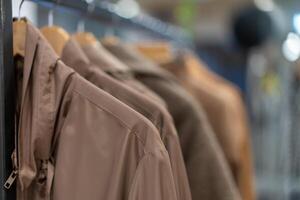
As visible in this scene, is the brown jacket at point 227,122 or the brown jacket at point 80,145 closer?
the brown jacket at point 80,145

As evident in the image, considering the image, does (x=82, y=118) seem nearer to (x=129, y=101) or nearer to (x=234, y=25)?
(x=129, y=101)

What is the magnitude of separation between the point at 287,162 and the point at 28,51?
1.91m

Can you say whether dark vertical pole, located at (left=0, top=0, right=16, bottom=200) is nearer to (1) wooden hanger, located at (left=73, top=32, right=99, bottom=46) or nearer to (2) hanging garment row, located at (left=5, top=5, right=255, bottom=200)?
(2) hanging garment row, located at (left=5, top=5, right=255, bottom=200)

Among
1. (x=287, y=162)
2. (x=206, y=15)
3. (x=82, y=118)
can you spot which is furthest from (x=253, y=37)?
(x=82, y=118)

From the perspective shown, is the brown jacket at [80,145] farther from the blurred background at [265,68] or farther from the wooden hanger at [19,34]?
the blurred background at [265,68]

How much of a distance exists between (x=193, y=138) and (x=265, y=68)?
82.0 inches

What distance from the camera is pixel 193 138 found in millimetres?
1166

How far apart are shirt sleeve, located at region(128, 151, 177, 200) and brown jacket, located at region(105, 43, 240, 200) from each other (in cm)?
28

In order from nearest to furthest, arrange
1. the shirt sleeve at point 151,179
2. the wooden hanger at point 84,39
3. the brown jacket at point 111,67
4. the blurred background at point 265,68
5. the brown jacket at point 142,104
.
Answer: the shirt sleeve at point 151,179 < the brown jacket at point 142,104 < the brown jacket at point 111,67 < the wooden hanger at point 84,39 < the blurred background at point 265,68

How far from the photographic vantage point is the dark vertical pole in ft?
2.85

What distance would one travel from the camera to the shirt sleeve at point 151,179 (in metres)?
0.85

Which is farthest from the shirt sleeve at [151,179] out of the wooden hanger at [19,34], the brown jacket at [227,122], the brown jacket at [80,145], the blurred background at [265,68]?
the blurred background at [265,68]

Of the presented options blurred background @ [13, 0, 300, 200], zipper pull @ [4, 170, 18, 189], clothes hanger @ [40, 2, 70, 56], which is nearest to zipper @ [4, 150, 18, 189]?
zipper pull @ [4, 170, 18, 189]

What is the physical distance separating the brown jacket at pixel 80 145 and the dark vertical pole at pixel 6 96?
0.08ft
